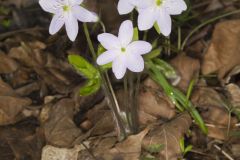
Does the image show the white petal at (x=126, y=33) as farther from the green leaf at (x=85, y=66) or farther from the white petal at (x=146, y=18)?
the green leaf at (x=85, y=66)

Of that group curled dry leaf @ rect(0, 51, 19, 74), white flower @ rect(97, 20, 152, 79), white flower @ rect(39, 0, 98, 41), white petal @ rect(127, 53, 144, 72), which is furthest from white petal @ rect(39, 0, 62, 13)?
curled dry leaf @ rect(0, 51, 19, 74)

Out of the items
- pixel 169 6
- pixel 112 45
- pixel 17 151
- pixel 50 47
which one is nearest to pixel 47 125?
pixel 17 151

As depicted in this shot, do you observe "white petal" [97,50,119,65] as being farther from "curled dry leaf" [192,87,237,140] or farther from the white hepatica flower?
"curled dry leaf" [192,87,237,140]

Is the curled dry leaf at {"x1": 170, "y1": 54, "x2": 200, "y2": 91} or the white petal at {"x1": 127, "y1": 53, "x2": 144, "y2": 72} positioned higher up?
the white petal at {"x1": 127, "y1": 53, "x2": 144, "y2": 72}

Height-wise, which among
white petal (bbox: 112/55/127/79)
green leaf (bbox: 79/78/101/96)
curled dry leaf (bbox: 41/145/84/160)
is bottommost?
curled dry leaf (bbox: 41/145/84/160)

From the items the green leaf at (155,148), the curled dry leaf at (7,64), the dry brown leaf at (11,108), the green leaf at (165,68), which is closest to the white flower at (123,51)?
the green leaf at (155,148)

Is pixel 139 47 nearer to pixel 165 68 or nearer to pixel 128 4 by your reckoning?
pixel 128 4

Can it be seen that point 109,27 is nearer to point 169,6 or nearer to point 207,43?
point 207,43
